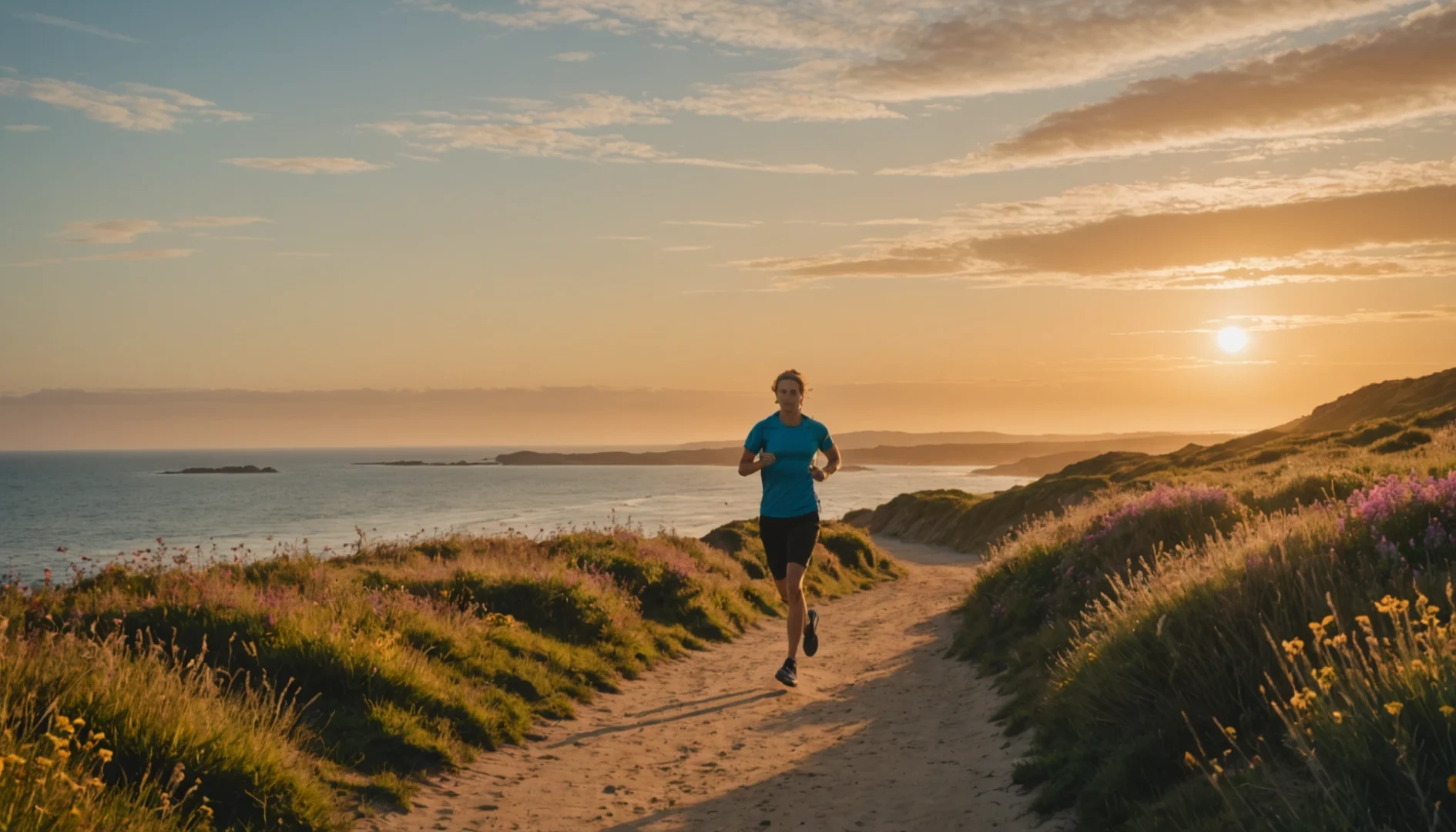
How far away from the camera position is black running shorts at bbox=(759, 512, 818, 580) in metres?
11.6

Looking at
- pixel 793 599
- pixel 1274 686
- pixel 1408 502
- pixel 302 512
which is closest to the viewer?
pixel 1274 686

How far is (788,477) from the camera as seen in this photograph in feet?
38.4

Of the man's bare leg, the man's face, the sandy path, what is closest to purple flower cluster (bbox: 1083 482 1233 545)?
the sandy path

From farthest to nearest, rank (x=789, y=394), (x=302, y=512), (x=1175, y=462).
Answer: (x=302, y=512) < (x=1175, y=462) < (x=789, y=394)

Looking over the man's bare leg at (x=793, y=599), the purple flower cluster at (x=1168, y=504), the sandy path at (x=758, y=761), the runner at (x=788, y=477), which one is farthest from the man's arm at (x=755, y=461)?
the purple flower cluster at (x=1168, y=504)

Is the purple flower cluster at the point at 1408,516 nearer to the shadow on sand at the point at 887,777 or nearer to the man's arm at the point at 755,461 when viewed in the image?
the shadow on sand at the point at 887,777

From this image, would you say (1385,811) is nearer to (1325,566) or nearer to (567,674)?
(1325,566)

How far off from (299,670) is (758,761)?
13.9 feet

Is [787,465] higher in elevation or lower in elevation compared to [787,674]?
higher

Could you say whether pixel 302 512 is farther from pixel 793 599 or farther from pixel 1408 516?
pixel 1408 516

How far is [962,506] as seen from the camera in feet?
244

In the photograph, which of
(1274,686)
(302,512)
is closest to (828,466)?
(1274,686)

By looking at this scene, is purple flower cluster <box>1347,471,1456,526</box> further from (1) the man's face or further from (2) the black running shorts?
(1) the man's face

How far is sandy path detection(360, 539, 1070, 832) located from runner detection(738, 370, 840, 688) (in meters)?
1.31
